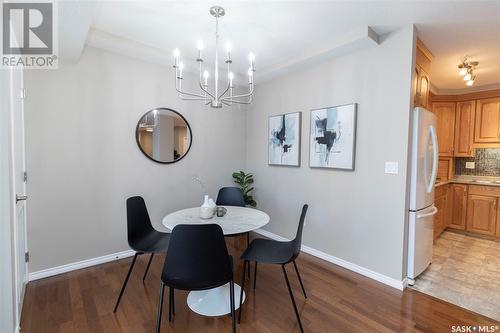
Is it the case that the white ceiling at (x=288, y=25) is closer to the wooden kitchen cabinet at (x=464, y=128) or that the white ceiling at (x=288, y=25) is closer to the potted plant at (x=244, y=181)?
the wooden kitchen cabinet at (x=464, y=128)

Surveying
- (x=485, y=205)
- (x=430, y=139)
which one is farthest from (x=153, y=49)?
(x=485, y=205)

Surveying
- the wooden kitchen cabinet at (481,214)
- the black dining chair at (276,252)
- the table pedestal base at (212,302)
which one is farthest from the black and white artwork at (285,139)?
the wooden kitchen cabinet at (481,214)

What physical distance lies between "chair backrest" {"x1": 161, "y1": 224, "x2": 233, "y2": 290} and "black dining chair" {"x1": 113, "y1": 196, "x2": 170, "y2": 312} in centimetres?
54

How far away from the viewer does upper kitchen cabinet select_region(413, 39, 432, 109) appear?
8.12 ft

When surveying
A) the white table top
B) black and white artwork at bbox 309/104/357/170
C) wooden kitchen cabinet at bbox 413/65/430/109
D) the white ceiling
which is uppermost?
the white ceiling

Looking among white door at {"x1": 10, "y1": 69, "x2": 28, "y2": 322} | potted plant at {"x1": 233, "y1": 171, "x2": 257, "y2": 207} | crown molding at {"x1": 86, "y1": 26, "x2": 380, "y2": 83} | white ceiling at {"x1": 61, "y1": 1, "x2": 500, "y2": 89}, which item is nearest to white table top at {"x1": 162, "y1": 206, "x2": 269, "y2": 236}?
white door at {"x1": 10, "y1": 69, "x2": 28, "y2": 322}

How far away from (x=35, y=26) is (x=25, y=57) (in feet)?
2.15

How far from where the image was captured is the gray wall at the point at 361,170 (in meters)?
2.36

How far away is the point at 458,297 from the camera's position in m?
2.23

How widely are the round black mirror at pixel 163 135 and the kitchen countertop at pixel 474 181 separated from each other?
3803mm

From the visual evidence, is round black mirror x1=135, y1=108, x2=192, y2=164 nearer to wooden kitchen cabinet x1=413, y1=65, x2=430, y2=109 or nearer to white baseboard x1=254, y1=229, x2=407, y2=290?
white baseboard x1=254, y1=229, x2=407, y2=290

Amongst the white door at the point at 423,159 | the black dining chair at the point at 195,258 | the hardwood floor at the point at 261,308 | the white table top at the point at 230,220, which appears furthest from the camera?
the white door at the point at 423,159

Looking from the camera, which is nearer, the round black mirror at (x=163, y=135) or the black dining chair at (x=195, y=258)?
the black dining chair at (x=195, y=258)

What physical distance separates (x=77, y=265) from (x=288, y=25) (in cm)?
336
